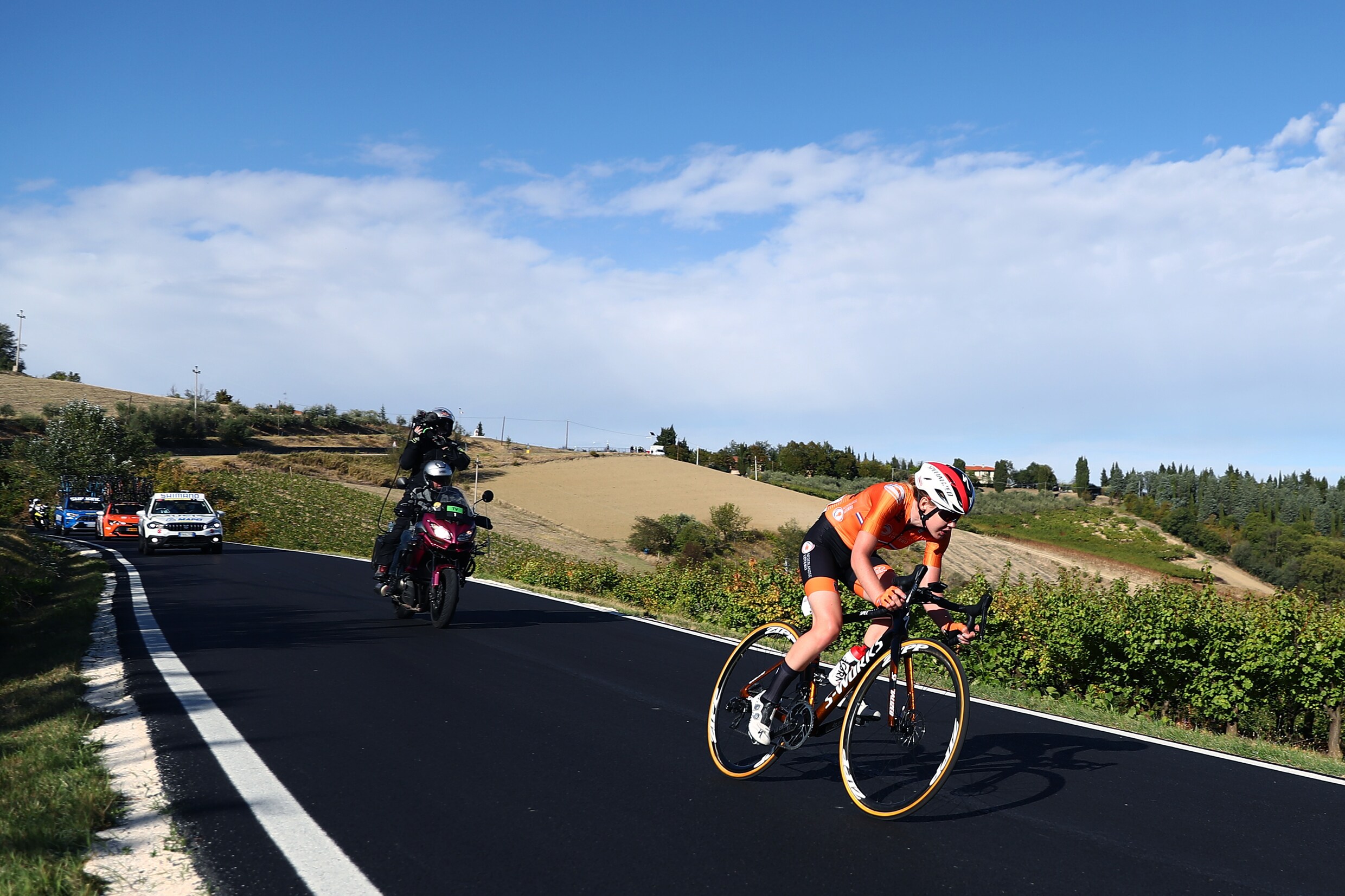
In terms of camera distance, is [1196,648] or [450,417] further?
[450,417]

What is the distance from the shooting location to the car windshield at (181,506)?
2575 centimetres

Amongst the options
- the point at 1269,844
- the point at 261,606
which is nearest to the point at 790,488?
the point at 261,606

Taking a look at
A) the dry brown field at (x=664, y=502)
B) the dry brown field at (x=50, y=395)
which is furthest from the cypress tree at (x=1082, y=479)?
the dry brown field at (x=50, y=395)

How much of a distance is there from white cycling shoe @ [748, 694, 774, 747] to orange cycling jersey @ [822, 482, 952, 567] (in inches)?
39.6

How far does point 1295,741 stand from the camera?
9.84m

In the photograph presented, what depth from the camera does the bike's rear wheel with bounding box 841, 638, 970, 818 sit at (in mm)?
4770

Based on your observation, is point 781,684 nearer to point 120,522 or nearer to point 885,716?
point 885,716

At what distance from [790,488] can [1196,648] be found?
312 ft

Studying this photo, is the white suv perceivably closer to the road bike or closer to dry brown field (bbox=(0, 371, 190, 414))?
the road bike

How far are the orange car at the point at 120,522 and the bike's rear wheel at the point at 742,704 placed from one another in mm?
34904

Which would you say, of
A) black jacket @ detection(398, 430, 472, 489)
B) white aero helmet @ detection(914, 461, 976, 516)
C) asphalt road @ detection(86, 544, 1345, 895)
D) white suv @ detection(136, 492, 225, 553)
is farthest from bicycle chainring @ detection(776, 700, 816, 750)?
white suv @ detection(136, 492, 225, 553)

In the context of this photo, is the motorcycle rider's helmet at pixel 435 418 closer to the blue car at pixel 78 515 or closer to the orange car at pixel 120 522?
the orange car at pixel 120 522

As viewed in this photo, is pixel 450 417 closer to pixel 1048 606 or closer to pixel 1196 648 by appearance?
pixel 1048 606

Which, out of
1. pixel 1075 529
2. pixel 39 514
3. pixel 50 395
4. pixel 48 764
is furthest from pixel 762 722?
pixel 50 395
